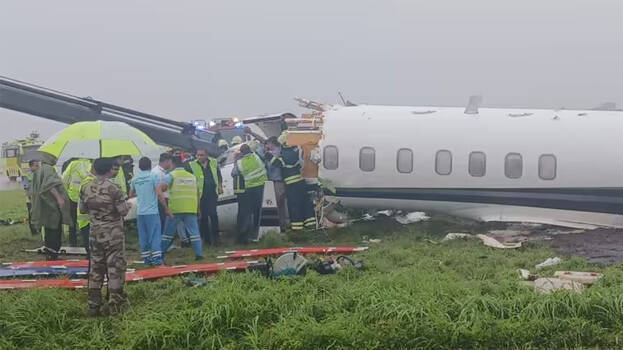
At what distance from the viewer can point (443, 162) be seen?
12391 mm

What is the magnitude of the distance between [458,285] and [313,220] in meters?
5.54

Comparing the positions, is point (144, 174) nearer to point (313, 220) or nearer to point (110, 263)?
point (110, 263)

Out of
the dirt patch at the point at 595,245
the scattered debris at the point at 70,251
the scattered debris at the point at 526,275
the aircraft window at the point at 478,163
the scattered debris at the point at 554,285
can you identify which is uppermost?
the aircraft window at the point at 478,163

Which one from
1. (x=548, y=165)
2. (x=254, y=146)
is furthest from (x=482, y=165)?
(x=254, y=146)

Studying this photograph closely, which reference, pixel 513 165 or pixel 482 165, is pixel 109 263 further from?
pixel 513 165

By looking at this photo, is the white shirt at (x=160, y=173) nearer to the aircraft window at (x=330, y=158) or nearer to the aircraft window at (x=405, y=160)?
the aircraft window at (x=330, y=158)

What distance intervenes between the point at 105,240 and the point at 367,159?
271 inches

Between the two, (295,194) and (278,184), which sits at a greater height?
(278,184)

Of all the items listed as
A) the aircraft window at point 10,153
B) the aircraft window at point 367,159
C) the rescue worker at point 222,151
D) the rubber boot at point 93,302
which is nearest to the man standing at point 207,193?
the rescue worker at point 222,151

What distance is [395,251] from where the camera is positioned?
984cm

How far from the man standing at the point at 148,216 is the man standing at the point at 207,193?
1.53 metres

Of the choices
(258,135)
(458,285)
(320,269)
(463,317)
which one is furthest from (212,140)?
(463,317)

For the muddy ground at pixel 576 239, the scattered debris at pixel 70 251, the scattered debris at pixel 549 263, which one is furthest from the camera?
the scattered debris at pixel 70 251

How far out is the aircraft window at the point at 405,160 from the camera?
12.5 m
